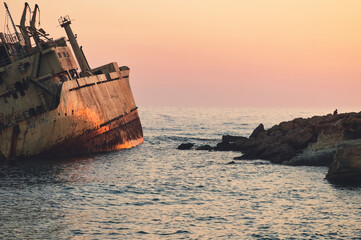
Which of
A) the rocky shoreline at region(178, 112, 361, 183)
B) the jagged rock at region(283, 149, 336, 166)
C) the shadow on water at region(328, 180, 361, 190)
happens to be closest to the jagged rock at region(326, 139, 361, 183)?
the rocky shoreline at region(178, 112, 361, 183)

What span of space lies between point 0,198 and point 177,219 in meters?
8.75

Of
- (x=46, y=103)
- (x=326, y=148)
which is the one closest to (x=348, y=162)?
(x=326, y=148)

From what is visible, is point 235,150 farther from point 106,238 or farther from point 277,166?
point 106,238

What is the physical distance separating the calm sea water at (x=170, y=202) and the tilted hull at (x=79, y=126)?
123cm

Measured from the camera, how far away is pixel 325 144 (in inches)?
1244

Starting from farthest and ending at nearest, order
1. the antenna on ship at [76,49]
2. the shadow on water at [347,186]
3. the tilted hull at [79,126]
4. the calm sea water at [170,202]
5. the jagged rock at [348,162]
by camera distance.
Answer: the antenna on ship at [76,49]
the tilted hull at [79,126]
the shadow on water at [347,186]
the jagged rock at [348,162]
the calm sea water at [170,202]

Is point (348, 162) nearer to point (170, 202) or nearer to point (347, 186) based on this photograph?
point (347, 186)

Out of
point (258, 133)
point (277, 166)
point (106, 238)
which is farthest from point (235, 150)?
point (106, 238)

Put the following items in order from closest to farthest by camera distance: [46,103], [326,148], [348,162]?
[348,162]
[326,148]
[46,103]

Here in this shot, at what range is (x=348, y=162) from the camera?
2422 cm

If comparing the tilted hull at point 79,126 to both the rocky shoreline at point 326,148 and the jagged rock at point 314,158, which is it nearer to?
the rocky shoreline at point 326,148

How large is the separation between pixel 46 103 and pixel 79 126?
9.55ft

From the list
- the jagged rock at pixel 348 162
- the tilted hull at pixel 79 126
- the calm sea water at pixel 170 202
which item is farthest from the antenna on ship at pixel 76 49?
the jagged rock at pixel 348 162

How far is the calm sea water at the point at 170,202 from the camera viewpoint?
683 inches
